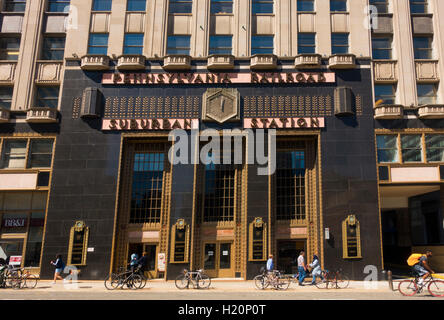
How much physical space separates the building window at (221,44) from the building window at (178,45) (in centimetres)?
193

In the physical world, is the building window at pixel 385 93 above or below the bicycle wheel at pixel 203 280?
above

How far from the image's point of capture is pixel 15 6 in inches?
1155

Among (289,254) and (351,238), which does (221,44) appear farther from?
(351,238)

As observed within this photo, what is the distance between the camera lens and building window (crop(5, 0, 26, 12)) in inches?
1152

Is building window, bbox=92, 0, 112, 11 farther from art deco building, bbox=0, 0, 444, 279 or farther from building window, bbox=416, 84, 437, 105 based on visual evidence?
building window, bbox=416, 84, 437, 105

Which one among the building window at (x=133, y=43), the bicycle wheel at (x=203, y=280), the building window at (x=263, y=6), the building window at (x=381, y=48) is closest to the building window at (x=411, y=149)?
the building window at (x=381, y=48)

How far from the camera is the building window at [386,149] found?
990 inches

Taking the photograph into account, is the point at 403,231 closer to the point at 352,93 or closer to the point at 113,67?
the point at 352,93

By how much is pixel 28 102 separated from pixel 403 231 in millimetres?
34735

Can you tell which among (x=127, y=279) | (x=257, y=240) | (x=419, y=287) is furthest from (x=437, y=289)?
(x=127, y=279)

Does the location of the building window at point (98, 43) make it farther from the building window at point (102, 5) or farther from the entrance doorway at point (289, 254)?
the entrance doorway at point (289, 254)

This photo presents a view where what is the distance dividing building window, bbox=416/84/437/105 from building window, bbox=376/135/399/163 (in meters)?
4.89

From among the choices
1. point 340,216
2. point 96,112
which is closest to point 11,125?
point 96,112

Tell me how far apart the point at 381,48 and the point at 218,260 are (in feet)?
70.7
